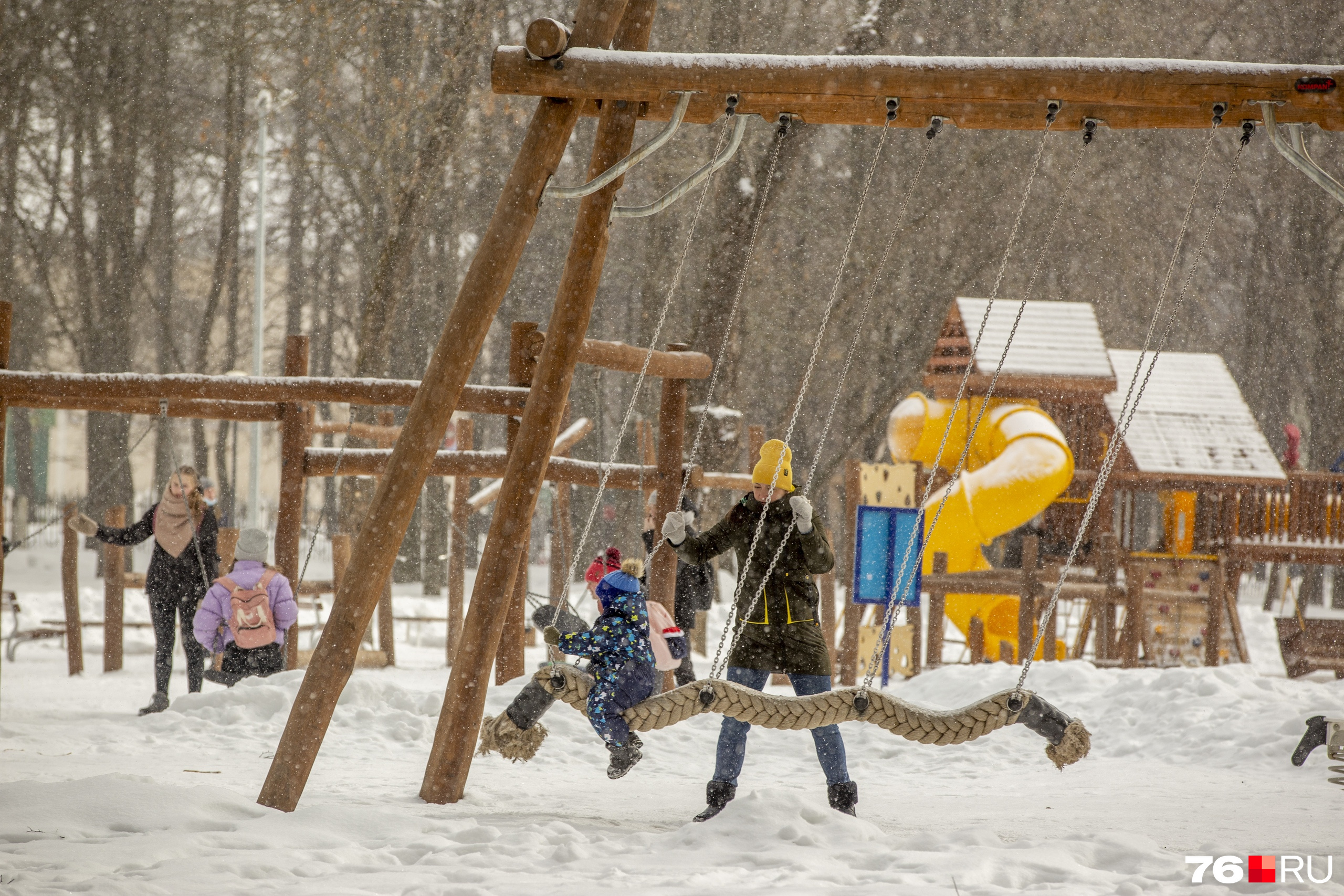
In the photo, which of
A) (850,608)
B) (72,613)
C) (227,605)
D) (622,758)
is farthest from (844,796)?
(72,613)

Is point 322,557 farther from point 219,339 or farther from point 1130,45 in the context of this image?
point 1130,45

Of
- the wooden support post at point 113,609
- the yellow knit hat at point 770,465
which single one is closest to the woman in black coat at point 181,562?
the wooden support post at point 113,609

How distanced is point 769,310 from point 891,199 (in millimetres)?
2620

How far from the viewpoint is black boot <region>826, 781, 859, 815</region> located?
200 inches

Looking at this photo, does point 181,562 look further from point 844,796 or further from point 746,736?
point 844,796

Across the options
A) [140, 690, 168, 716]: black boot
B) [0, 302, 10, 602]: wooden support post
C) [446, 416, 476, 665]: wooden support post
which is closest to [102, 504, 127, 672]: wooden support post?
[0, 302, 10, 602]: wooden support post

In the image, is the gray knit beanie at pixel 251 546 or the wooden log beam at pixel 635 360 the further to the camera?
the gray knit beanie at pixel 251 546

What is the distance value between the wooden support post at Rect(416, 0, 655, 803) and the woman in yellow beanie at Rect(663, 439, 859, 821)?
75cm

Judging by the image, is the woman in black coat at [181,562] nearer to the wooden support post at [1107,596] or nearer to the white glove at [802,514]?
the white glove at [802,514]

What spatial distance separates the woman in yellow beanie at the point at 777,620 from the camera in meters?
5.07

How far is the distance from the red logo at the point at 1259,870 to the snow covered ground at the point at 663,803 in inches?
5.1

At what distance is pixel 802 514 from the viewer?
500cm

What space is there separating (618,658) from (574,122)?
2331 mm

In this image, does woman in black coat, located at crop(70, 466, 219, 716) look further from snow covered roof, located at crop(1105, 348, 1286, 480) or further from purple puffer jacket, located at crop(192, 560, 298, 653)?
snow covered roof, located at crop(1105, 348, 1286, 480)
